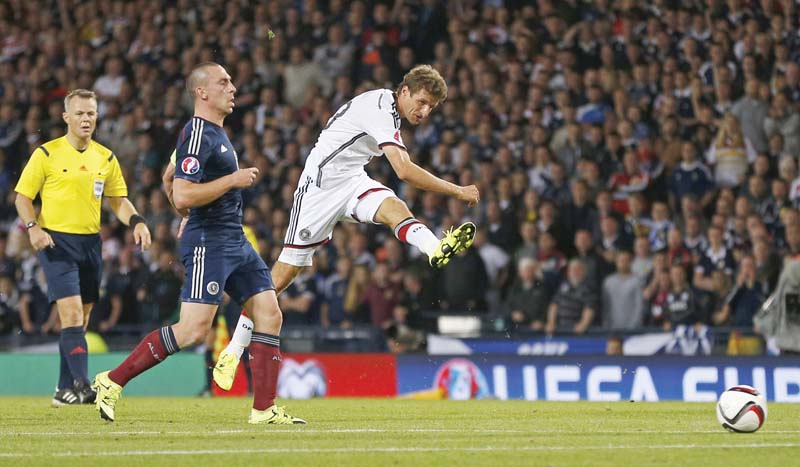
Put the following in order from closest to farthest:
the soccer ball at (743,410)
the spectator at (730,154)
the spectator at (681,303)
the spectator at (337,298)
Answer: the soccer ball at (743,410) → the spectator at (681,303) → the spectator at (730,154) → the spectator at (337,298)

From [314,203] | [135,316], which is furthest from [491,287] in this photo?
[314,203]

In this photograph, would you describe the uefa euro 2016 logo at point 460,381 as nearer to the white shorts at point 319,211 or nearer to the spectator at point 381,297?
the spectator at point 381,297

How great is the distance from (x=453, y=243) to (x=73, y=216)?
3588mm

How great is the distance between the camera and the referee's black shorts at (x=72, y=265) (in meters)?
10.9

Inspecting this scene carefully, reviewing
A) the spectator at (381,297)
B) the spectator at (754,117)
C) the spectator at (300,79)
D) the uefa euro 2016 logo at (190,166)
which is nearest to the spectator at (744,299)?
the spectator at (754,117)

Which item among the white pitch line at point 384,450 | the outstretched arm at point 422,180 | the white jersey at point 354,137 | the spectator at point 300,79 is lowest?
the white pitch line at point 384,450

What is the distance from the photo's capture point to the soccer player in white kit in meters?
9.55

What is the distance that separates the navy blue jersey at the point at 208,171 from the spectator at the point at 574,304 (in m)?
7.09

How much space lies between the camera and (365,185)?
1038 centimetres

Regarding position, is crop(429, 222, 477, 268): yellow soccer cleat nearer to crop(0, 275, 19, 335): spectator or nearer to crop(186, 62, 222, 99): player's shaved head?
crop(186, 62, 222, 99): player's shaved head

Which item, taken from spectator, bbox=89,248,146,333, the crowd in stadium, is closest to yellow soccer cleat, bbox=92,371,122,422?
the crowd in stadium

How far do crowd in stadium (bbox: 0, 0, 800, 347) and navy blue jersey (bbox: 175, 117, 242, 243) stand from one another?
695 cm

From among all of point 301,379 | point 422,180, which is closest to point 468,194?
point 422,180

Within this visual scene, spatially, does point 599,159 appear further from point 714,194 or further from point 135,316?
point 135,316
